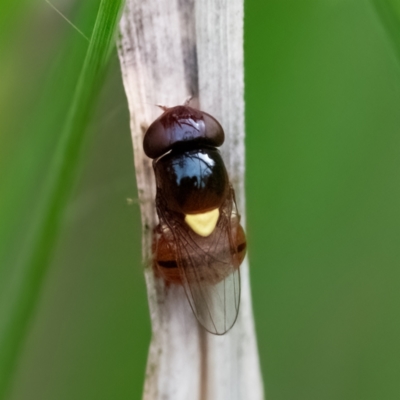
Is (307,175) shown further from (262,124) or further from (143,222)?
(143,222)

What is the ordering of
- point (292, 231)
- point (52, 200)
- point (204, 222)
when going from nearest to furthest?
point (52, 200) < point (204, 222) < point (292, 231)

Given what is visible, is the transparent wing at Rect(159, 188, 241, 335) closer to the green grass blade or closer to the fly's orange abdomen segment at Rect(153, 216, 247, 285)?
the fly's orange abdomen segment at Rect(153, 216, 247, 285)

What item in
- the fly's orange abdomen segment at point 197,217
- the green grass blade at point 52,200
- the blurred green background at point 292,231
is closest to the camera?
the green grass blade at point 52,200

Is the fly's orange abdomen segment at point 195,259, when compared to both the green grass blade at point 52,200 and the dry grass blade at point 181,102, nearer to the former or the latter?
the dry grass blade at point 181,102

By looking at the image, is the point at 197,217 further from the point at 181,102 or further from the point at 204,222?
the point at 181,102

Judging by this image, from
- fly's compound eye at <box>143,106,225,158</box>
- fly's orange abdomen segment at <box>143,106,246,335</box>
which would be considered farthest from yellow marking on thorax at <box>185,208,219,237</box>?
fly's compound eye at <box>143,106,225,158</box>

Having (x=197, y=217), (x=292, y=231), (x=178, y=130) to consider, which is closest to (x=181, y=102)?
(x=178, y=130)

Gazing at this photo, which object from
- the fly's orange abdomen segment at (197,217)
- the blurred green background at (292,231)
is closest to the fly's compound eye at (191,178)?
the fly's orange abdomen segment at (197,217)
